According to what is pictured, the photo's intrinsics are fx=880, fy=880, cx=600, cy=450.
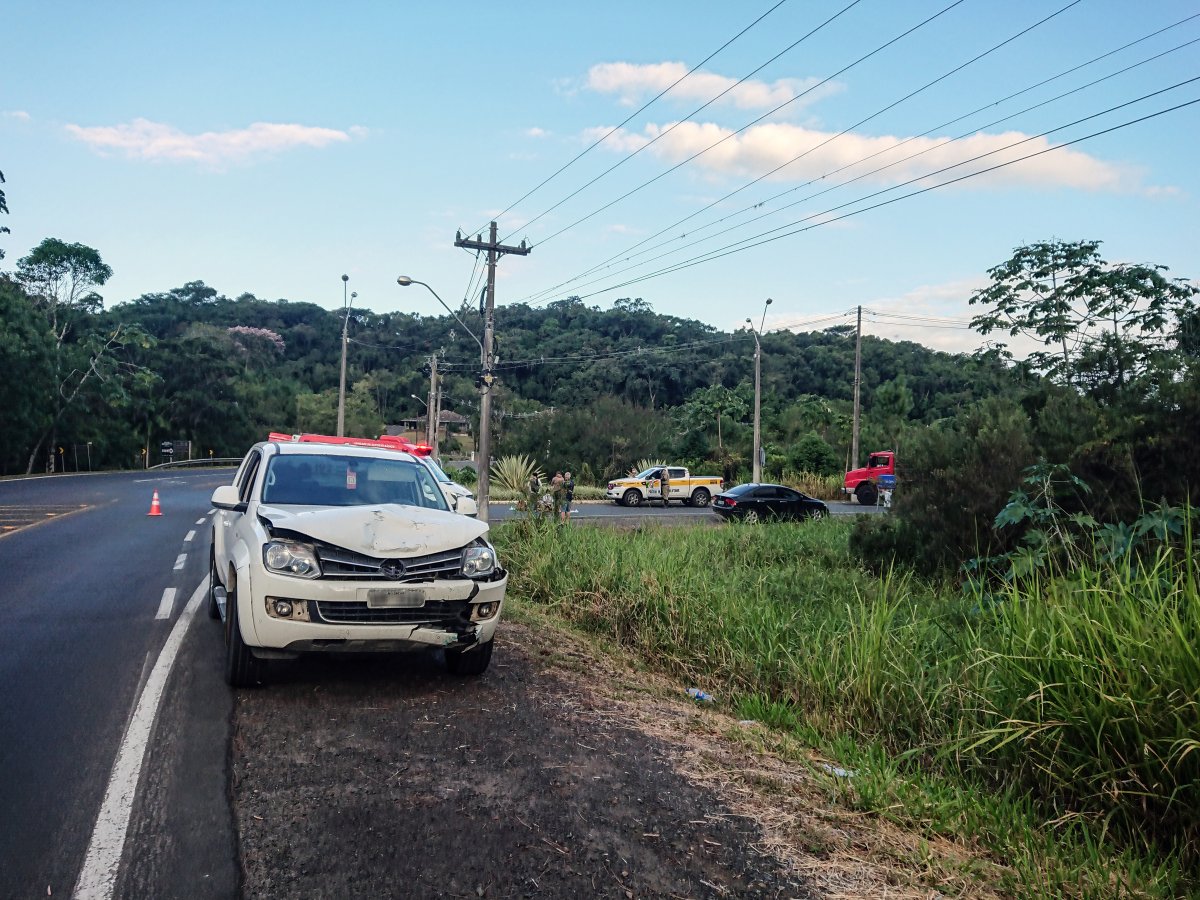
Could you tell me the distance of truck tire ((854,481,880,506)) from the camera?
3912cm

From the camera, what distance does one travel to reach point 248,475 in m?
7.91

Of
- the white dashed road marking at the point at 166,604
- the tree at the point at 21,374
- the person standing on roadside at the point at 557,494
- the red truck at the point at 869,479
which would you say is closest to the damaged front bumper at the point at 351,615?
the white dashed road marking at the point at 166,604

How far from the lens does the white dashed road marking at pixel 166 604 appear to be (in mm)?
9023

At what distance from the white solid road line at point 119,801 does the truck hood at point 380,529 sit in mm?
1435

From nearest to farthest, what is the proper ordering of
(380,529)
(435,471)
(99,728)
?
(99,728) < (380,529) < (435,471)

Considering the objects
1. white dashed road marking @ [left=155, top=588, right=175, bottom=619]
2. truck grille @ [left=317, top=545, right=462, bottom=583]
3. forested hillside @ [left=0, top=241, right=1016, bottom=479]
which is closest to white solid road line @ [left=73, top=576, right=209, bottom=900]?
truck grille @ [left=317, top=545, right=462, bottom=583]

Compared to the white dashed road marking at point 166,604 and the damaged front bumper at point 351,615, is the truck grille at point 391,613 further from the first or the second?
the white dashed road marking at point 166,604

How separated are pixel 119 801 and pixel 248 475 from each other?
398 cm

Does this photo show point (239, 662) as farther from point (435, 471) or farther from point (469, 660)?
point (435, 471)

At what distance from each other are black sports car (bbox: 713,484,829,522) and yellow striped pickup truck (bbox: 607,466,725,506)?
25.7 feet

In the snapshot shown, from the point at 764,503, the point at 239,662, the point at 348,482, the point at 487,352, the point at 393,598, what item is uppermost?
the point at 487,352

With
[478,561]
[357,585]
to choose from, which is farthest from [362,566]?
[478,561]

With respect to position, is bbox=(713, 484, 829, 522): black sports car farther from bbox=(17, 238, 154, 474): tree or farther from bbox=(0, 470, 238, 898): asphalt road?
bbox=(17, 238, 154, 474): tree

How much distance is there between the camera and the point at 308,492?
283 inches
